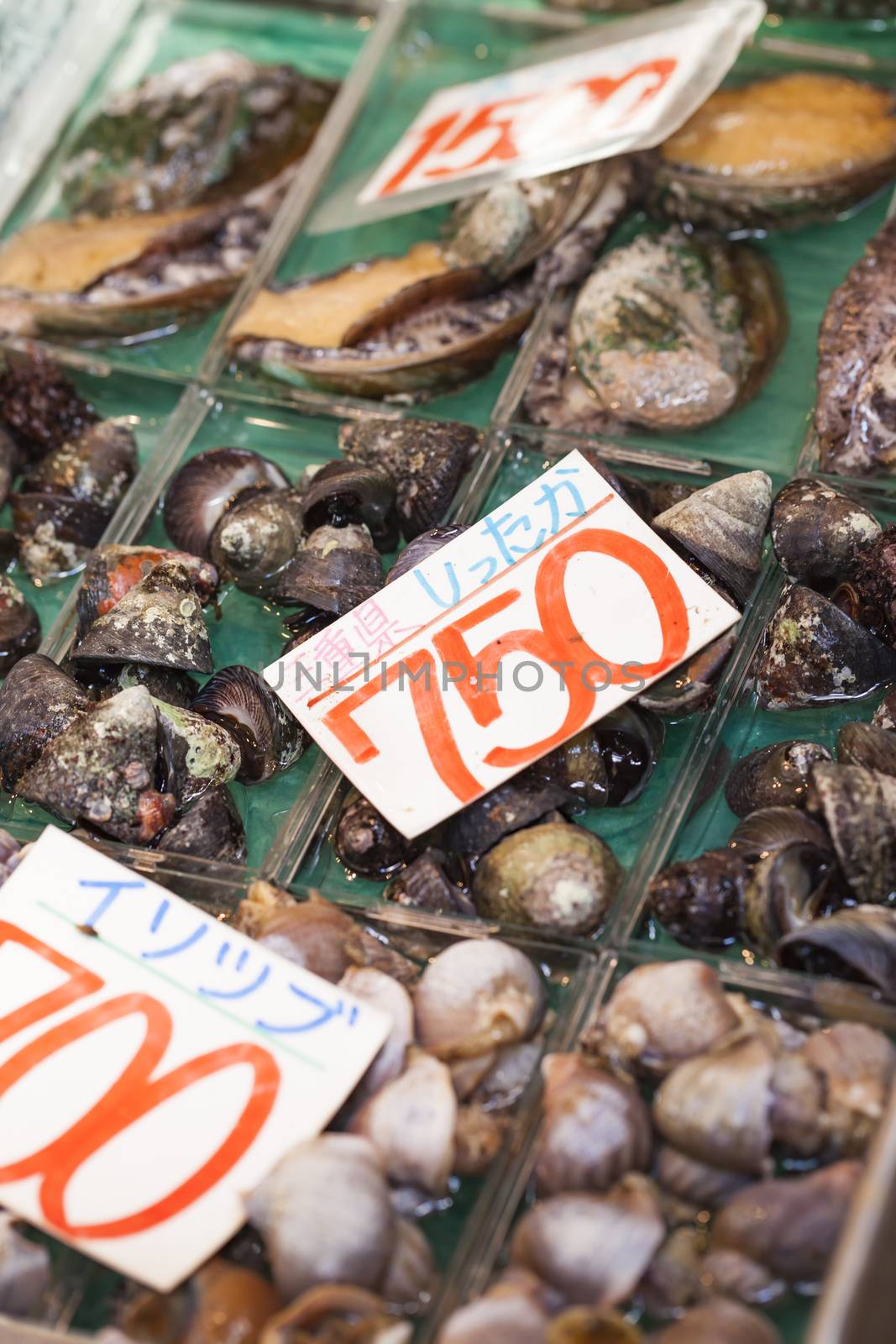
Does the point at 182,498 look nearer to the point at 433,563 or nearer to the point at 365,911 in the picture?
the point at 433,563

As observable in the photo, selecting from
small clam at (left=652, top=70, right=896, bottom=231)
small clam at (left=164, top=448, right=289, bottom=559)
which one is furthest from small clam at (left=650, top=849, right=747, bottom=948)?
small clam at (left=652, top=70, right=896, bottom=231)

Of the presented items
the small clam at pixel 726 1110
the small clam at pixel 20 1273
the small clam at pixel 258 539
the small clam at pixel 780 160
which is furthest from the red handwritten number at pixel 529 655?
the small clam at pixel 780 160

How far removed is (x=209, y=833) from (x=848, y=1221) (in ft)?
3.62

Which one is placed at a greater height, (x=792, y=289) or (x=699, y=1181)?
(x=792, y=289)

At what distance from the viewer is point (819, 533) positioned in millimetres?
2029

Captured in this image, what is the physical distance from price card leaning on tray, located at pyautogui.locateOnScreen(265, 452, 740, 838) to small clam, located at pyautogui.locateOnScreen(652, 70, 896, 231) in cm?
102

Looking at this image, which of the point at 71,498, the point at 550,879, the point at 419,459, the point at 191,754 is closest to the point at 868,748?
the point at 550,879

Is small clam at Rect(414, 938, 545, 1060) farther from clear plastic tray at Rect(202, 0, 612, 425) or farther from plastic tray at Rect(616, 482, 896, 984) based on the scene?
clear plastic tray at Rect(202, 0, 612, 425)

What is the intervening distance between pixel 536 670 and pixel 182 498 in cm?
90

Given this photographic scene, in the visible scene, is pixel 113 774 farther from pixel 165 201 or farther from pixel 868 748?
pixel 165 201

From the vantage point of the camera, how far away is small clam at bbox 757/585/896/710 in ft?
6.45

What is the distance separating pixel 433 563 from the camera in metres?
2.05

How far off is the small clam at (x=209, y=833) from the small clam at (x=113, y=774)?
0.12 feet

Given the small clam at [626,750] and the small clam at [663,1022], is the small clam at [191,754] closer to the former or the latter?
the small clam at [626,750]
